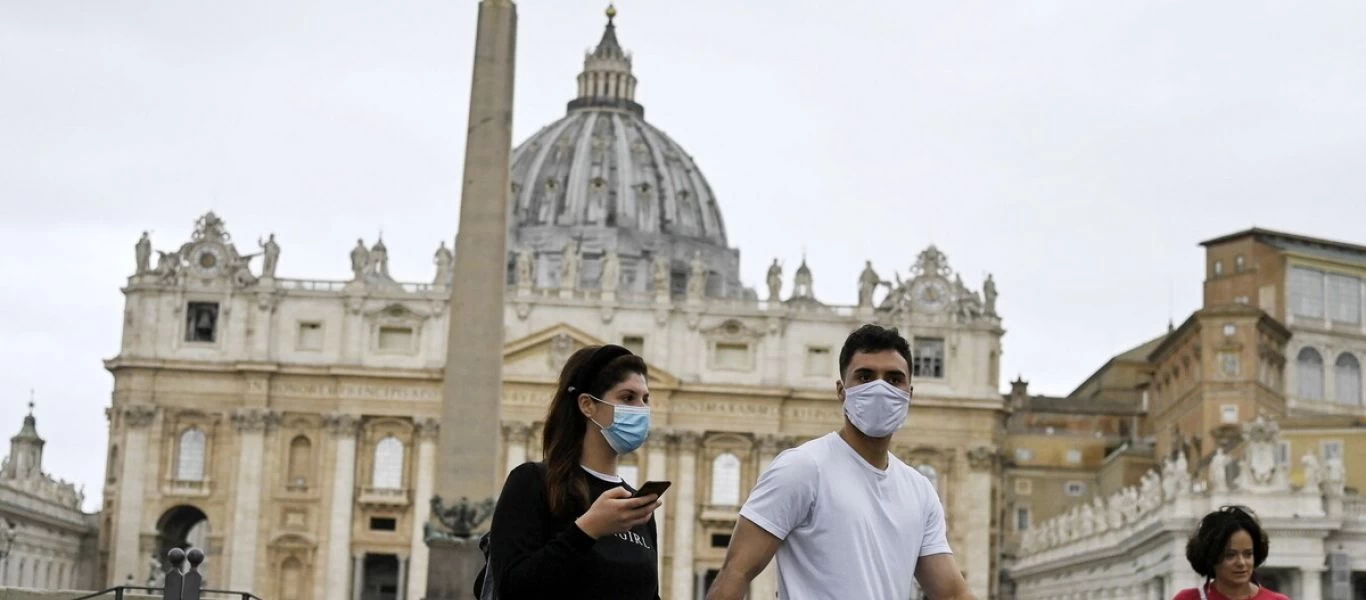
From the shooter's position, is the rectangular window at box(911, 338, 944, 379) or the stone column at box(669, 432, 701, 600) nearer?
the stone column at box(669, 432, 701, 600)

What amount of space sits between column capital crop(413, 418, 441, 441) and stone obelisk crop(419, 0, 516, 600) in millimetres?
51411

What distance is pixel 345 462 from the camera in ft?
263

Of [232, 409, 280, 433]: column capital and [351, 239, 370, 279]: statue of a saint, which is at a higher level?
[351, 239, 370, 279]: statue of a saint

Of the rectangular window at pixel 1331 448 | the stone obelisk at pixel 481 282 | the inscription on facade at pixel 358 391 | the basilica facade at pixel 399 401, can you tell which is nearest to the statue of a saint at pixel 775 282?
the basilica facade at pixel 399 401

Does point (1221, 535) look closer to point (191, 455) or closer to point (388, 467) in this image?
point (388, 467)

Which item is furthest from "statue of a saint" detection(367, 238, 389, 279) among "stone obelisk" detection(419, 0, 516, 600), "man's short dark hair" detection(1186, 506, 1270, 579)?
"man's short dark hair" detection(1186, 506, 1270, 579)

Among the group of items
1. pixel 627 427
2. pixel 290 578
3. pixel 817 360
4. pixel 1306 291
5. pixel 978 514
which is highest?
pixel 1306 291

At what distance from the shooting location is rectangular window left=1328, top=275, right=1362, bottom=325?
7444 centimetres

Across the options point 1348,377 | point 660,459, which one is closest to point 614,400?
point 1348,377

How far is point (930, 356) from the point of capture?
84.1 m

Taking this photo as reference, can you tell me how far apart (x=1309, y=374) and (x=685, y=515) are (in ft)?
74.3

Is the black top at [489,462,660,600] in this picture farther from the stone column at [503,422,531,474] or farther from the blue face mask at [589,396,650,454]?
the stone column at [503,422,531,474]

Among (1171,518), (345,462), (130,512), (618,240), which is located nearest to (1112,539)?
(1171,518)

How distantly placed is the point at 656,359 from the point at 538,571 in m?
75.2
